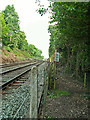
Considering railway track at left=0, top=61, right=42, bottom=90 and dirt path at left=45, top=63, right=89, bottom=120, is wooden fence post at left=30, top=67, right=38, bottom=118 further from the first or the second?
railway track at left=0, top=61, right=42, bottom=90

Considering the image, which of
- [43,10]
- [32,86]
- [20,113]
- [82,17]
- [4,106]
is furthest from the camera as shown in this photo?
[43,10]

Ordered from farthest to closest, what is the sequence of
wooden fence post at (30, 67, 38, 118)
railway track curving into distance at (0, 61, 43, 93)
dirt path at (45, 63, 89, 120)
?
1. railway track curving into distance at (0, 61, 43, 93)
2. dirt path at (45, 63, 89, 120)
3. wooden fence post at (30, 67, 38, 118)

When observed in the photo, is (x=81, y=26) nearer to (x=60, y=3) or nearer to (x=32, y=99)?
(x=60, y=3)

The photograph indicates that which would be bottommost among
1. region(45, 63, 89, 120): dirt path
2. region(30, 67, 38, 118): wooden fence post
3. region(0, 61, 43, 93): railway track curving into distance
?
region(45, 63, 89, 120): dirt path

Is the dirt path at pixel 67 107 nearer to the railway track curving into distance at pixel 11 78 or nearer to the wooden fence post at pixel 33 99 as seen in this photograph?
the railway track curving into distance at pixel 11 78

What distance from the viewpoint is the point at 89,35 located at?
156 inches

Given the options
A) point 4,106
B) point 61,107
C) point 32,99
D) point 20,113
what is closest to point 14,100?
point 4,106

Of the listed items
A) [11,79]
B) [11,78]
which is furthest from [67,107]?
[11,78]

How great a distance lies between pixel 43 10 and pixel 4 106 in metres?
4.04

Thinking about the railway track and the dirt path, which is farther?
the railway track

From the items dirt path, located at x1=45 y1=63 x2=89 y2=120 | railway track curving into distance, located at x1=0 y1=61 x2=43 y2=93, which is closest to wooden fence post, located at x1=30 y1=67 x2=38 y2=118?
dirt path, located at x1=45 y1=63 x2=89 y2=120

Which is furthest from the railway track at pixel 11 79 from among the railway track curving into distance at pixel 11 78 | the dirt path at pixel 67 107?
the dirt path at pixel 67 107

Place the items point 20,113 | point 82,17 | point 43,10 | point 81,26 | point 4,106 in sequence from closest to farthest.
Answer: point 20,113, point 4,106, point 82,17, point 81,26, point 43,10

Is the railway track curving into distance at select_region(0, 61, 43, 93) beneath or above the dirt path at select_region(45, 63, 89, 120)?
above
